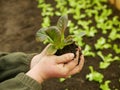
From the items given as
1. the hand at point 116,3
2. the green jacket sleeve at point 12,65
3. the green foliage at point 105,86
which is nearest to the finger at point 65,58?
the green jacket sleeve at point 12,65

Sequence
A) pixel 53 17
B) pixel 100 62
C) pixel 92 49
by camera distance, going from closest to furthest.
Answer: pixel 100 62 < pixel 92 49 < pixel 53 17

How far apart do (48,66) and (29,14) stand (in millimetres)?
1922

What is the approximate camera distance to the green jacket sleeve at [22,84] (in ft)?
3.77

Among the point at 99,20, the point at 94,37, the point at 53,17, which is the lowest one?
the point at 94,37

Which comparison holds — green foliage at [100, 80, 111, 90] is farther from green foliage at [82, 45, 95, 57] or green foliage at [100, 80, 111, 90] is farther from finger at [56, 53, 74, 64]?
finger at [56, 53, 74, 64]

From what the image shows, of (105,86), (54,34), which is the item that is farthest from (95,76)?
(54,34)

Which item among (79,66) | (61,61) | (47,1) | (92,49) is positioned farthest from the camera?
(47,1)

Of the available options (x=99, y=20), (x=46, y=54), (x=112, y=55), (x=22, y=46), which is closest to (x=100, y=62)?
(x=112, y=55)

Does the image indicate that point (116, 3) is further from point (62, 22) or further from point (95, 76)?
point (62, 22)

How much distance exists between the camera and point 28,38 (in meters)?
2.60

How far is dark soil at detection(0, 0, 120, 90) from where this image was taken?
196cm

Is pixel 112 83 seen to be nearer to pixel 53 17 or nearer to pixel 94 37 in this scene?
pixel 94 37

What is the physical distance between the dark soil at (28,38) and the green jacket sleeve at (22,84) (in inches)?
9.2

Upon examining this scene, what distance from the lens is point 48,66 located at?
→ 1164 mm
